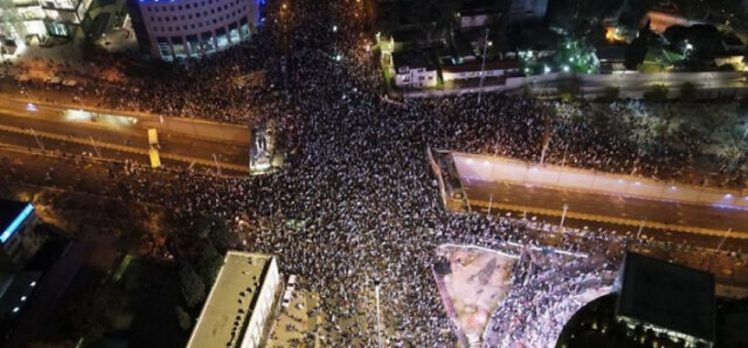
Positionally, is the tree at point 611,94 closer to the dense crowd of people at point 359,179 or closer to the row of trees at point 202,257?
the dense crowd of people at point 359,179

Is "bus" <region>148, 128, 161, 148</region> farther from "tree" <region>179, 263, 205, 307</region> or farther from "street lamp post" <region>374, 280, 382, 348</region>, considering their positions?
"street lamp post" <region>374, 280, 382, 348</region>

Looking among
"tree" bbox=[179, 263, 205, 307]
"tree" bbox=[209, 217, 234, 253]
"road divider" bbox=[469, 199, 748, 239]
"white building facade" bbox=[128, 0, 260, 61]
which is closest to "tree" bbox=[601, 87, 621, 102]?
"road divider" bbox=[469, 199, 748, 239]

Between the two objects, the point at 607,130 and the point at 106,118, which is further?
the point at 106,118

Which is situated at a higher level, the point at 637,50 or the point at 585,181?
the point at 637,50

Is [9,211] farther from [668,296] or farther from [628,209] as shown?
[628,209]

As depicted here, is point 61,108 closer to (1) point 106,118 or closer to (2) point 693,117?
(1) point 106,118

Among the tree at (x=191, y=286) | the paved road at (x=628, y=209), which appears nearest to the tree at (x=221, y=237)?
the tree at (x=191, y=286)

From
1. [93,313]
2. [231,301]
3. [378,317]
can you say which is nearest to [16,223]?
[93,313]

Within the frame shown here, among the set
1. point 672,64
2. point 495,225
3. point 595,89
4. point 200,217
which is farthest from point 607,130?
point 200,217
